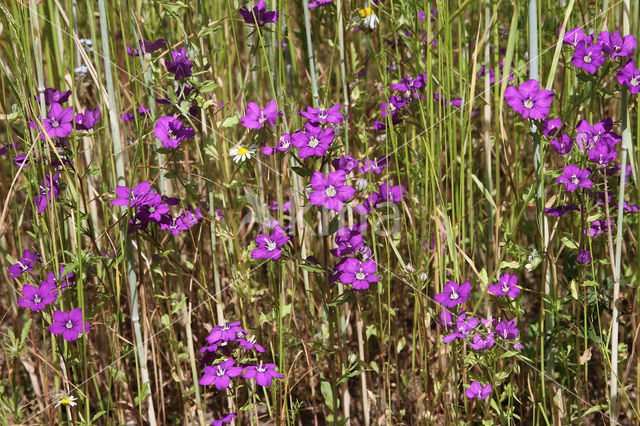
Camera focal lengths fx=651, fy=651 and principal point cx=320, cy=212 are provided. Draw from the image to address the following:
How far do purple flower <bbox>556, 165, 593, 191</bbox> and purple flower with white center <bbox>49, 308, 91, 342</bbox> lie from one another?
1.01m

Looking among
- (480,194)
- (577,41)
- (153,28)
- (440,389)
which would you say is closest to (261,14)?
(153,28)

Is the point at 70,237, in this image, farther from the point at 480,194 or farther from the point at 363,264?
the point at 480,194

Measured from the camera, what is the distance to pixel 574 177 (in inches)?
50.0

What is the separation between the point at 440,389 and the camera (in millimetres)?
1385

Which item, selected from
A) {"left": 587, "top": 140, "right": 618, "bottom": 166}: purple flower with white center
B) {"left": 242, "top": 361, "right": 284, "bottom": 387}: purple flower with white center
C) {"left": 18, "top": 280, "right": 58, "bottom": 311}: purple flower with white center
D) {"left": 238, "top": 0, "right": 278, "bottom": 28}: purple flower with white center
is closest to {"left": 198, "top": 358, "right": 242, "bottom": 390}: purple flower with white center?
{"left": 242, "top": 361, "right": 284, "bottom": 387}: purple flower with white center

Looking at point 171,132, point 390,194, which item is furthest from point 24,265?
point 390,194

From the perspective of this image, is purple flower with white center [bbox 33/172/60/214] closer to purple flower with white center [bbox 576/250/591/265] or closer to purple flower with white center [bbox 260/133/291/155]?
purple flower with white center [bbox 260/133/291/155]

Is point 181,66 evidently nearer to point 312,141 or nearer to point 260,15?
point 260,15

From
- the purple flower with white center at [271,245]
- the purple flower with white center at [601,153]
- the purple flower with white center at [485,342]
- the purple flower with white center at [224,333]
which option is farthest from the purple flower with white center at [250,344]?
the purple flower with white center at [601,153]

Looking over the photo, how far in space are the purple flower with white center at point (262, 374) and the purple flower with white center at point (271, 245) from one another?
0.23 meters

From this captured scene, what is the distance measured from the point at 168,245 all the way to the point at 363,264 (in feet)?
2.07

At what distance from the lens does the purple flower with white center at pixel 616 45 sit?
127cm

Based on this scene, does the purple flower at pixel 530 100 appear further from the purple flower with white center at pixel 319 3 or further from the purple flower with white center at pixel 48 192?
the purple flower with white center at pixel 48 192

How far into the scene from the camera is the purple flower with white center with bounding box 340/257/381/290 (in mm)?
1301
